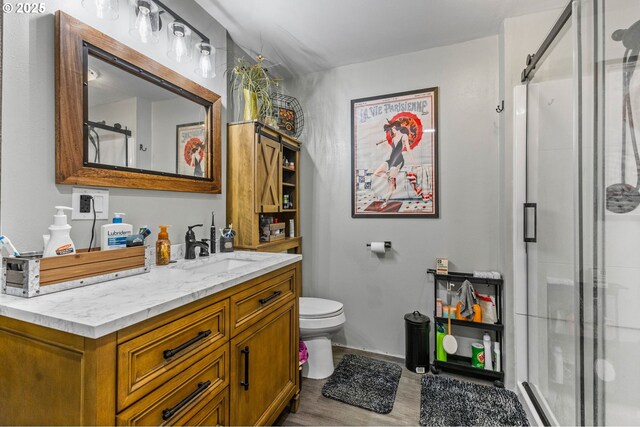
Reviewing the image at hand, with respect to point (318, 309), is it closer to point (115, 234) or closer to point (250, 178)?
point (250, 178)

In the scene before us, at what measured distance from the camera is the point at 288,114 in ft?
8.47

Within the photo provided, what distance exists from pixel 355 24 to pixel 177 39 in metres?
1.18

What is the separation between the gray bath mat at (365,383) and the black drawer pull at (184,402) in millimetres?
1126

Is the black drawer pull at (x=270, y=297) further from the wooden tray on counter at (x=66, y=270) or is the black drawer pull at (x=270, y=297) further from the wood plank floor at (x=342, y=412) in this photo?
the wood plank floor at (x=342, y=412)

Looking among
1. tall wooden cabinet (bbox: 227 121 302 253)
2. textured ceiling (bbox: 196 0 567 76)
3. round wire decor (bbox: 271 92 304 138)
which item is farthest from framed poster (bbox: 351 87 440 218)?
tall wooden cabinet (bbox: 227 121 302 253)

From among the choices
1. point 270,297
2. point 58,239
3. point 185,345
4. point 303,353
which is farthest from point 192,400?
point 303,353

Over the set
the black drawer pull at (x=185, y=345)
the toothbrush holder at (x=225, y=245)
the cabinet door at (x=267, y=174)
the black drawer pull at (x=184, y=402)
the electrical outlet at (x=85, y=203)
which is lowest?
the black drawer pull at (x=184, y=402)

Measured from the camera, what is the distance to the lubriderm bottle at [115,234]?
1244 millimetres

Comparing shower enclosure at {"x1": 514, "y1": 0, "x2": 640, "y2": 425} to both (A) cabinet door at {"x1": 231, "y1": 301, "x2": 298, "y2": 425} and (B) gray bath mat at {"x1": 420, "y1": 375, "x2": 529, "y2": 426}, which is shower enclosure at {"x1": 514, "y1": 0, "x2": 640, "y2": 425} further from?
(A) cabinet door at {"x1": 231, "y1": 301, "x2": 298, "y2": 425}

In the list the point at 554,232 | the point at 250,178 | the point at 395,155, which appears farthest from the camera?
the point at 395,155

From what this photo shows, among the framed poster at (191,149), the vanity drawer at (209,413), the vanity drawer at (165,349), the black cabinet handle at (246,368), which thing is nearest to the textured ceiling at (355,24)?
the framed poster at (191,149)

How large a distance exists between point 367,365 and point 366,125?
6.47 feet

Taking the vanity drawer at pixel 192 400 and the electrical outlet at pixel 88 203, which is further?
→ the electrical outlet at pixel 88 203

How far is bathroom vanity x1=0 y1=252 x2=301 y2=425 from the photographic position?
28.8 inches
